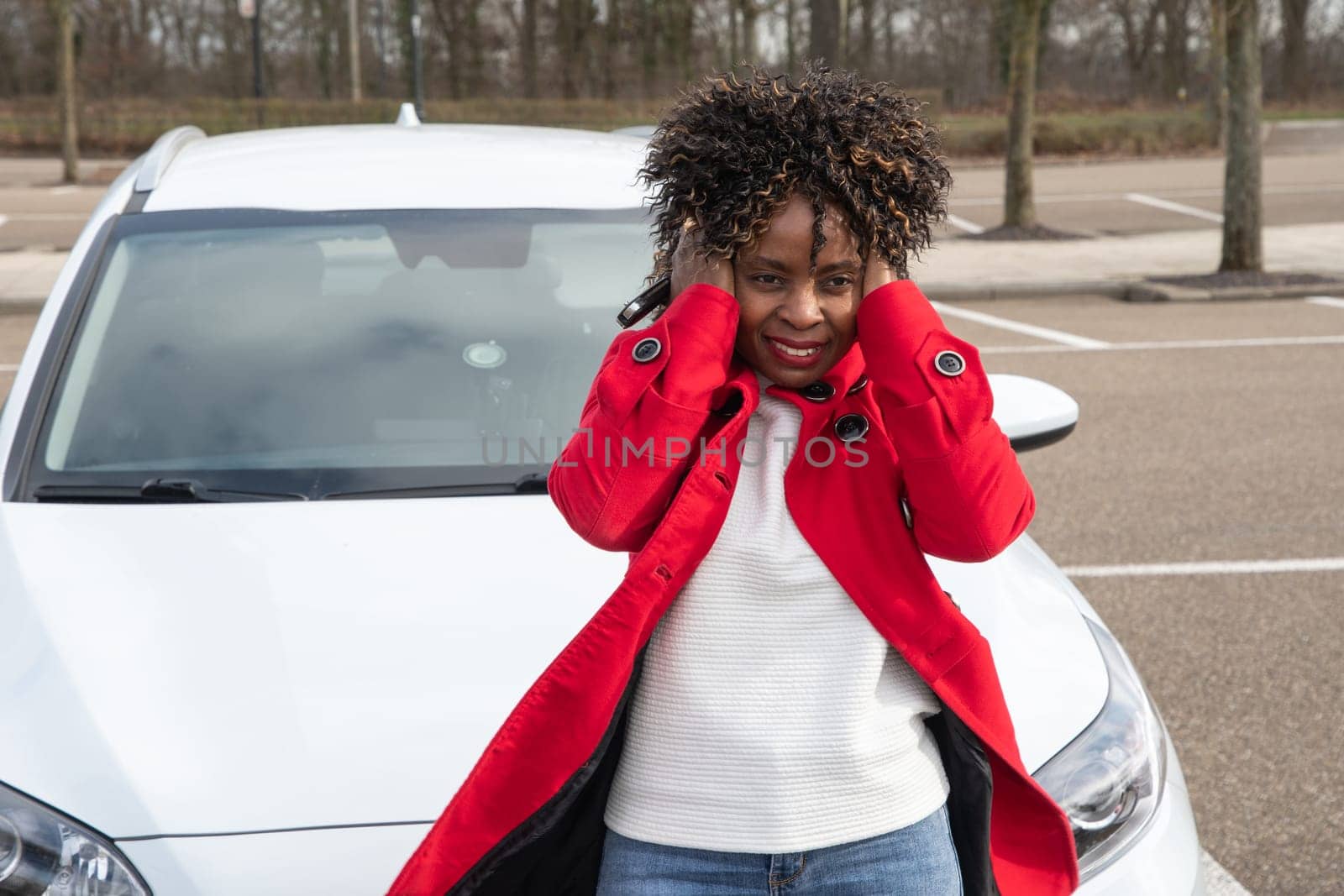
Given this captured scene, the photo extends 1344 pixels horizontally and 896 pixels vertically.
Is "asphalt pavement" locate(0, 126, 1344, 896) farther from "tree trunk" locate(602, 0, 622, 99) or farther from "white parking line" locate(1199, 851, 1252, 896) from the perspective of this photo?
"tree trunk" locate(602, 0, 622, 99)

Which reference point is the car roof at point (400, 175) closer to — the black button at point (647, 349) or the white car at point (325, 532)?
the white car at point (325, 532)

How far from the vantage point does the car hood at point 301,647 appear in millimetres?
1842

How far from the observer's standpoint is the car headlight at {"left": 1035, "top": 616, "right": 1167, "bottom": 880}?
200 centimetres

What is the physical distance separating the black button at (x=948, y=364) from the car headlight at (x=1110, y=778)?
684 millimetres

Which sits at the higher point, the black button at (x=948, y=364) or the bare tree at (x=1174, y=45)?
the bare tree at (x=1174, y=45)

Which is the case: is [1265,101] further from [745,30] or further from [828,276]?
[828,276]

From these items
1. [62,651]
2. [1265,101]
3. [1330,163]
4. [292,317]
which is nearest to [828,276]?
[62,651]

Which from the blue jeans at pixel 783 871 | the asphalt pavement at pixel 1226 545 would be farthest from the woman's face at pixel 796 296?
the asphalt pavement at pixel 1226 545

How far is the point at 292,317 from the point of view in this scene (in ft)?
9.97

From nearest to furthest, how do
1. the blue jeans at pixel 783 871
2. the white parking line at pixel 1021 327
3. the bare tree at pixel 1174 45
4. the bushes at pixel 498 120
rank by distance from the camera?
the blue jeans at pixel 783 871 → the white parking line at pixel 1021 327 → the bushes at pixel 498 120 → the bare tree at pixel 1174 45

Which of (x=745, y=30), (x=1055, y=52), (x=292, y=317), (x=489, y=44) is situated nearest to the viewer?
(x=292, y=317)

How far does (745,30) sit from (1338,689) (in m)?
25.7

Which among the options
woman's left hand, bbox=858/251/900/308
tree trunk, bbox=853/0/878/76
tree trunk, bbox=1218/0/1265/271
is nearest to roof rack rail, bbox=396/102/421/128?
woman's left hand, bbox=858/251/900/308

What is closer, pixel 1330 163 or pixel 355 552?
pixel 355 552
